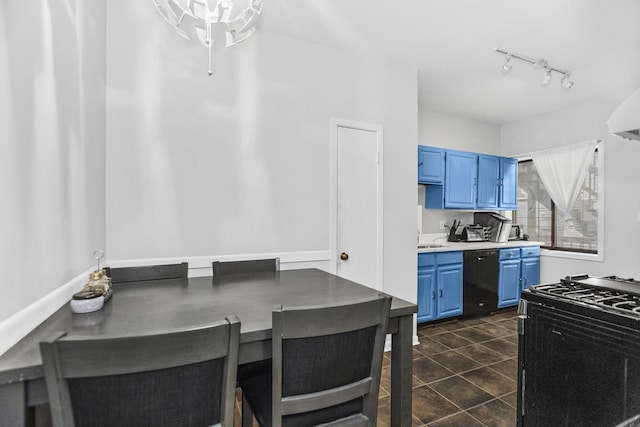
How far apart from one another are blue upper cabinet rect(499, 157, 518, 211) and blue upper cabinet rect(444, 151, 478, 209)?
0.57 meters

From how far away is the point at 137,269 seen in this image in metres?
1.79

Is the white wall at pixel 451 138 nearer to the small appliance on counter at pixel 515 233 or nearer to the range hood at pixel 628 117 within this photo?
the small appliance on counter at pixel 515 233

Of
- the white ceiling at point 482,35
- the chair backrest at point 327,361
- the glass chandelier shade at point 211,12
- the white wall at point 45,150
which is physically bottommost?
the chair backrest at point 327,361

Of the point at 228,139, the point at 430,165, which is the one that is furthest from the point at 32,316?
the point at 430,165

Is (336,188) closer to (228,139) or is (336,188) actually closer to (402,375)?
(228,139)

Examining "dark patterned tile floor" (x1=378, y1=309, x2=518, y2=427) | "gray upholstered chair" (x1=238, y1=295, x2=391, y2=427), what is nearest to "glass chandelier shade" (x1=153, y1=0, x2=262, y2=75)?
"gray upholstered chair" (x1=238, y1=295, x2=391, y2=427)

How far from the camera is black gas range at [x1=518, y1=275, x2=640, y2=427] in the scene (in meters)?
1.31

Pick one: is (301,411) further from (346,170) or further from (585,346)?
(346,170)

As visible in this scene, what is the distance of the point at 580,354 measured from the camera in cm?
146

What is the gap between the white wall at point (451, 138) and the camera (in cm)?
445

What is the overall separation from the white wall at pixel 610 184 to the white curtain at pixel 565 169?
118 millimetres

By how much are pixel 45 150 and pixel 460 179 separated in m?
4.14

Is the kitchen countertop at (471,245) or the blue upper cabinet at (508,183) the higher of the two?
the blue upper cabinet at (508,183)

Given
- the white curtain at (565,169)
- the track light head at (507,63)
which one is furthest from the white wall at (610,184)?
the track light head at (507,63)
